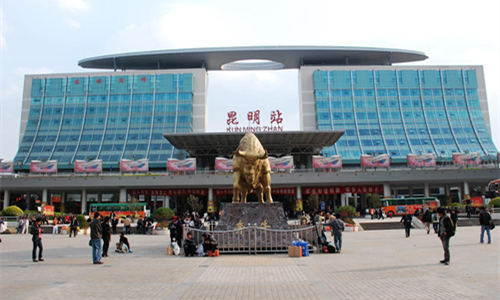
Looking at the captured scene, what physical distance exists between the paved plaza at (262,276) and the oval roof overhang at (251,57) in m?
68.3

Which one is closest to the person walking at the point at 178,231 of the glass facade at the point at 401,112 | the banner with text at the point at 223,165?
the banner with text at the point at 223,165

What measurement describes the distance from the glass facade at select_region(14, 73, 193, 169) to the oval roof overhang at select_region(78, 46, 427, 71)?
554cm

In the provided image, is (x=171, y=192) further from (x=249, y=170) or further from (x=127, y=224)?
(x=249, y=170)

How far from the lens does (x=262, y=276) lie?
32.0 ft

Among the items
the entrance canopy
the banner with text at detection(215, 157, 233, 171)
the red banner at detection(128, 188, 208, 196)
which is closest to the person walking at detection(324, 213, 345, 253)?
the banner with text at detection(215, 157, 233, 171)

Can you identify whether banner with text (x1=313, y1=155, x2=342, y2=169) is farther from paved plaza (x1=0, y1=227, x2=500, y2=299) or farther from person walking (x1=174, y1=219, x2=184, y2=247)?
paved plaza (x1=0, y1=227, x2=500, y2=299)

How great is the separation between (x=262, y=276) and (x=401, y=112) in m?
70.6

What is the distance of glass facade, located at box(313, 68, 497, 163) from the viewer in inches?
2763

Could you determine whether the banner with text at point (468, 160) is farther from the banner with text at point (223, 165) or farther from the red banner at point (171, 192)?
the red banner at point (171, 192)

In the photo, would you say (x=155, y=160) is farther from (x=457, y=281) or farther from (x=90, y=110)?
(x=457, y=281)

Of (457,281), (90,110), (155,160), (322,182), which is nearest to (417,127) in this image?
(322,182)

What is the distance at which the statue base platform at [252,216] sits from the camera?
53.1 feet

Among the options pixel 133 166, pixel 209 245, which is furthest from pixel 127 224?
pixel 133 166

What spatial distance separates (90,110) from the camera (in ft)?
250
